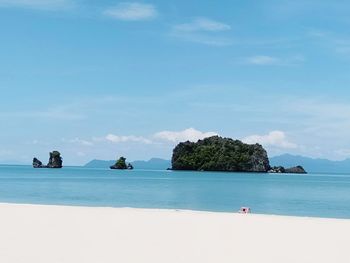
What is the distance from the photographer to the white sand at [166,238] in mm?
9758

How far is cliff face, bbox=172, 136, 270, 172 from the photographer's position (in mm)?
173750

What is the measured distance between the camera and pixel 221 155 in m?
178

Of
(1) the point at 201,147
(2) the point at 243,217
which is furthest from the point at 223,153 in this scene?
(2) the point at 243,217

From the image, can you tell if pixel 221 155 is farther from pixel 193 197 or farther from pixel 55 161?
pixel 193 197

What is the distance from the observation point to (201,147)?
176 meters

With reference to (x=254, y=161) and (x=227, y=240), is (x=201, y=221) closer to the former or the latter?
(x=227, y=240)

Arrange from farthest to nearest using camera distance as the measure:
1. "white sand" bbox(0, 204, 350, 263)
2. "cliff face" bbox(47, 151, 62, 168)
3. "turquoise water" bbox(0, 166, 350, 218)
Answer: "cliff face" bbox(47, 151, 62, 168), "turquoise water" bbox(0, 166, 350, 218), "white sand" bbox(0, 204, 350, 263)

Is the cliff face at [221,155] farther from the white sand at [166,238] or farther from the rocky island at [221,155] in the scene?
the white sand at [166,238]

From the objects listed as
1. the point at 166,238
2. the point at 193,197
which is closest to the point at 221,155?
the point at 193,197

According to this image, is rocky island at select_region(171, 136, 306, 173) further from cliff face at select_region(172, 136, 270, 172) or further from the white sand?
the white sand

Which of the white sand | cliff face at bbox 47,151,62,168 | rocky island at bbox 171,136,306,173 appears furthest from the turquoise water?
cliff face at bbox 47,151,62,168

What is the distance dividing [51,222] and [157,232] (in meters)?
3.48

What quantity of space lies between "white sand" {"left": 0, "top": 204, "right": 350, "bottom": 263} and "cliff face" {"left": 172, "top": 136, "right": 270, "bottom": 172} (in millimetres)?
155821

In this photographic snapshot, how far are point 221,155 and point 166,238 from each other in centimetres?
16667
